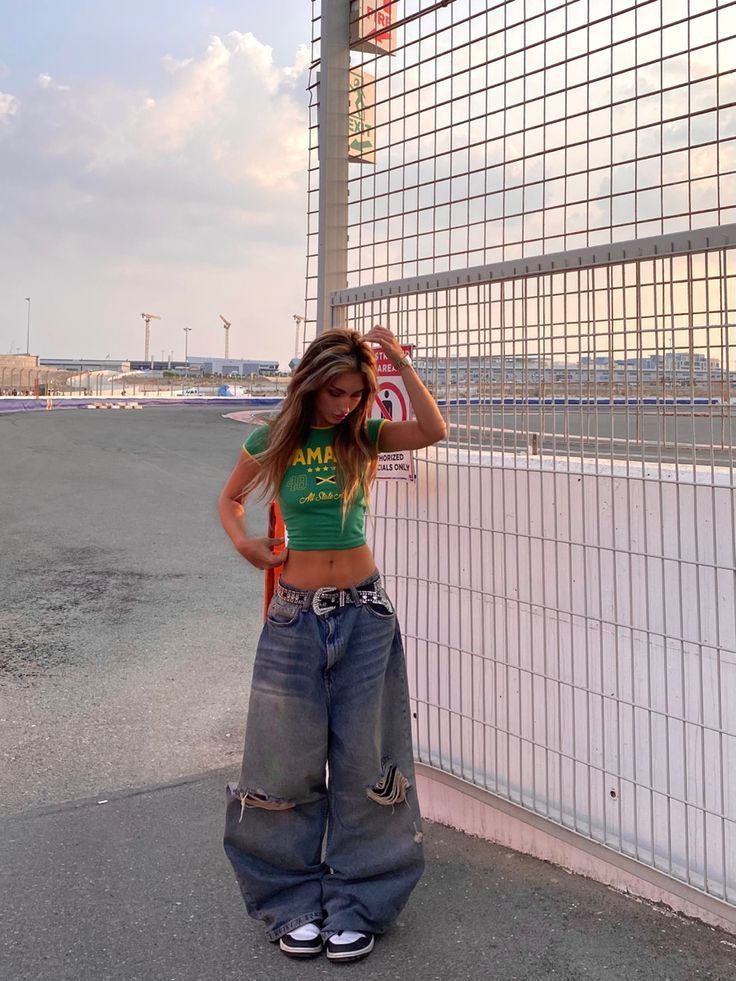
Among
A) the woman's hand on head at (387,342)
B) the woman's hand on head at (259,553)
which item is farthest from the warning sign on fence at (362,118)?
the woman's hand on head at (259,553)

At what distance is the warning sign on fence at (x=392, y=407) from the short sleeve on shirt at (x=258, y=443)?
580 mm

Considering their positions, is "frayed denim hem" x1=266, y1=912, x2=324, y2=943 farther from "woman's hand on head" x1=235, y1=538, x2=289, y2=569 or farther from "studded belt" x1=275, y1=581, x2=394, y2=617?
"woman's hand on head" x1=235, y1=538, x2=289, y2=569

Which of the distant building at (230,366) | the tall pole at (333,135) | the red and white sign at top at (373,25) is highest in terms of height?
the distant building at (230,366)

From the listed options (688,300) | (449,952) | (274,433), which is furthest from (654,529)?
(449,952)

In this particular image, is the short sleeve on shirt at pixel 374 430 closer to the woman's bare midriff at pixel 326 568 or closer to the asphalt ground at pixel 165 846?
the woman's bare midriff at pixel 326 568

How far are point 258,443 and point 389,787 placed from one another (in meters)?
1.14

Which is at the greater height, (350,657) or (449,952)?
(350,657)

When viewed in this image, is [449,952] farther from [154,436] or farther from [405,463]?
[154,436]

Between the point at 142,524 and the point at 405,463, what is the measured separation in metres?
7.20

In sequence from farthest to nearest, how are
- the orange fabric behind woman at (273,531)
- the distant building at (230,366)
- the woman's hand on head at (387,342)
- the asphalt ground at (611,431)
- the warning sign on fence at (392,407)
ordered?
the distant building at (230,366) → the orange fabric behind woman at (273,531) → the warning sign on fence at (392,407) → the woman's hand on head at (387,342) → the asphalt ground at (611,431)

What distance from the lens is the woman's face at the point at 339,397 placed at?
2.50m

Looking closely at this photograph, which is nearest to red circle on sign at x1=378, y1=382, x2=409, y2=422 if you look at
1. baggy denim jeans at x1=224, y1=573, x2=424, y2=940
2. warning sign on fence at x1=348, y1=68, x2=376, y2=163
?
baggy denim jeans at x1=224, y1=573, x2=424, y2=940

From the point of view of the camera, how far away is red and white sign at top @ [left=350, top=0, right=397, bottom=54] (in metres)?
3.38

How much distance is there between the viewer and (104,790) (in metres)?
3.64
